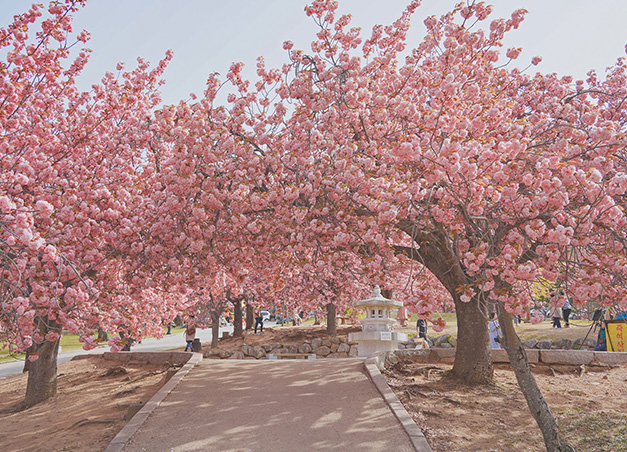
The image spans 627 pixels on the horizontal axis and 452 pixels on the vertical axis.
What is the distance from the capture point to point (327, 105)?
26.5 ft

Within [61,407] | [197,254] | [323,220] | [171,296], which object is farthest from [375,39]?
[171,296]

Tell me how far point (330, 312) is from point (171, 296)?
7605 millimetres

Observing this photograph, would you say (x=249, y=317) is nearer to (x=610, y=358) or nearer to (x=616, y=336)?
(x=616, y=336)

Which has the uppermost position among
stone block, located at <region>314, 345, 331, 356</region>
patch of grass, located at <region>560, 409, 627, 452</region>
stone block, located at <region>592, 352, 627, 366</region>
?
stone block, located at <region>592, 352, 627, 366</region>

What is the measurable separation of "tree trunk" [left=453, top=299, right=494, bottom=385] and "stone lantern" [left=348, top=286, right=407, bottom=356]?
3469mm

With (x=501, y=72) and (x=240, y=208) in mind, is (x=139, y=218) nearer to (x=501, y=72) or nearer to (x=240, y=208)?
(x=240, y=208)

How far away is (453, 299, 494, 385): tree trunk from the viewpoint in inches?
347

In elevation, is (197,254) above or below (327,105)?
below

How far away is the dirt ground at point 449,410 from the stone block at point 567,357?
0.31 metres

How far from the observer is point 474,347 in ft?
29.2

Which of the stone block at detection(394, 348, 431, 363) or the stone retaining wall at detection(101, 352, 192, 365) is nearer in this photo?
the stone block at detection(394, 348, 431, 363)

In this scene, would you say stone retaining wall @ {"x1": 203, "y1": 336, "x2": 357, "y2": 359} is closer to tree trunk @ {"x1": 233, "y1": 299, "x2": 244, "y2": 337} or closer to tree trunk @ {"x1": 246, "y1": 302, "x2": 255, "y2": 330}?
tree trunk @ {"x1": 233, "y1": 299, "x2": 244, "y2": 337}

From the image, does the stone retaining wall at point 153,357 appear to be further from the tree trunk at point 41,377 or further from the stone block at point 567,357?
the stone block at point 567,357

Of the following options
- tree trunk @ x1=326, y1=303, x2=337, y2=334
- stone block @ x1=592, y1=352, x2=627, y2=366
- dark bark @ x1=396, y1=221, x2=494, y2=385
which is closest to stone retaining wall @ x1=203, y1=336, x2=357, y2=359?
tree trunk @ x1=326, y1=303, x2=337, y2=334
